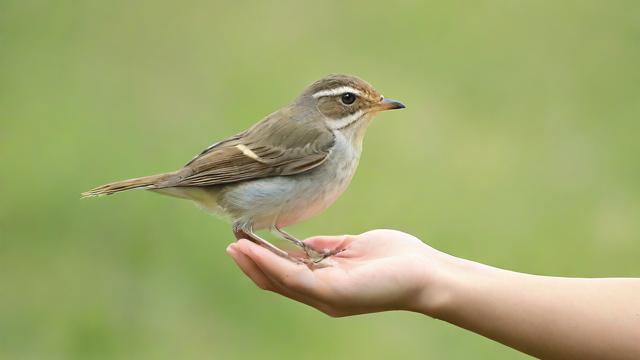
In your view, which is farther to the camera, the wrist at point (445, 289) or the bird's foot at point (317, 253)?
the bird's foot at point (317, 253)

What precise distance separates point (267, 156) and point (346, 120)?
471 mm

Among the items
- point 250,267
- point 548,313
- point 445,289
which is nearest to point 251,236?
point 250,267

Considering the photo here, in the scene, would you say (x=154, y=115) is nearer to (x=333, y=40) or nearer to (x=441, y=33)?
(x=333, y=40)

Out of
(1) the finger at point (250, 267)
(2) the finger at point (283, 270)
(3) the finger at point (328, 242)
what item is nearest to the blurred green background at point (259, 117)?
(3) the finger at point (328, 242)

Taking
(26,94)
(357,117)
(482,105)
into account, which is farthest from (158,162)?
(357,117)

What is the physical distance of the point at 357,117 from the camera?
537cm

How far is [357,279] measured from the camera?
4.38 metres

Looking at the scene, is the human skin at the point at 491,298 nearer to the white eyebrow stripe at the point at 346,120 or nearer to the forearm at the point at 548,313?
the forearm at the point at 548,313

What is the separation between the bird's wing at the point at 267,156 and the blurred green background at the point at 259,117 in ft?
8.91

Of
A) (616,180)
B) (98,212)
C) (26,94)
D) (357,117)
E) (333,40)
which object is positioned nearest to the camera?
(357,117)

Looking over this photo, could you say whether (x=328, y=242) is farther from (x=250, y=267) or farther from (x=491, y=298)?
(x=491, y=298)

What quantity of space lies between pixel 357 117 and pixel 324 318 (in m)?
2.99

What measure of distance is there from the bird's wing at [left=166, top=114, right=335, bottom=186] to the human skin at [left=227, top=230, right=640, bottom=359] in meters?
0.72

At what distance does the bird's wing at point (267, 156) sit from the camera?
5199mm
